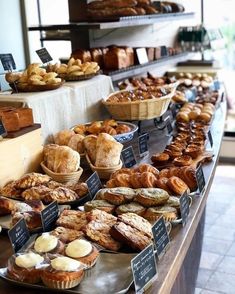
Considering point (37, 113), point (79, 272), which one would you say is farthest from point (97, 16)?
point (79, 272)

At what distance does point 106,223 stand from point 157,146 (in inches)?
42.9

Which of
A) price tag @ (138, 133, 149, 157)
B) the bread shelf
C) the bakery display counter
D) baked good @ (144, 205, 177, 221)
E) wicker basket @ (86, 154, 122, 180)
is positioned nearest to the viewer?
the bakery display counter

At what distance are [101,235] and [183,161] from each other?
75cm

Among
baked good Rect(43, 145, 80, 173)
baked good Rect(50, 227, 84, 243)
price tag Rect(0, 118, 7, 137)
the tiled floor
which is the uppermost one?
price tag Rect(0, 118, 7, 137)

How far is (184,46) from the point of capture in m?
5.01

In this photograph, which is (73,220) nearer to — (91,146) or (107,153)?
(107,153)

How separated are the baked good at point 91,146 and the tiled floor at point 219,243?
3.76 ft

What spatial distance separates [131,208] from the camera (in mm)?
1460

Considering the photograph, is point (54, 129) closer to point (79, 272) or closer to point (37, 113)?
point (37, 113)

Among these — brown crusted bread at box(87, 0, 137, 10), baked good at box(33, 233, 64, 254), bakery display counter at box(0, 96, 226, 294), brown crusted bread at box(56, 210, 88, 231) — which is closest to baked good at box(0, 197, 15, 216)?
bakery display counter at box(0, 96, 226, 294)

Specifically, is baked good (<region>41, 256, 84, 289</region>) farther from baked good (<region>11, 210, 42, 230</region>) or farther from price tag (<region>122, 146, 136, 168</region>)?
price tag (<region>122, 146, 136, 168</region>)

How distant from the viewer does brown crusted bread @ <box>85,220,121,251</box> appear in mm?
1260

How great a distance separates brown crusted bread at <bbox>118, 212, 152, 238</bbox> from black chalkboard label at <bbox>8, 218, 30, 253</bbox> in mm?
273

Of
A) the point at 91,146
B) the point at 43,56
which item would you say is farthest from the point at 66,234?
the point at 43,56
